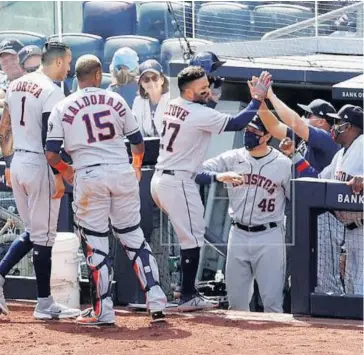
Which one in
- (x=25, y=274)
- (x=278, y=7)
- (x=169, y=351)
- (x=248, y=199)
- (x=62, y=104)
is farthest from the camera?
(x=278, y=7)

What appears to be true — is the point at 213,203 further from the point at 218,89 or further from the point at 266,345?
the point at 266,345

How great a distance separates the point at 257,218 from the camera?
8.09 metres

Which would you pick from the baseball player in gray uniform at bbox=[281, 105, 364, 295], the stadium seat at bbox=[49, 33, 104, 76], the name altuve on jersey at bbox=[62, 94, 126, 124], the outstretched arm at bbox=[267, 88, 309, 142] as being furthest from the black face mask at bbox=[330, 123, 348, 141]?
the stadium seat at bbox=[49, 33, 104, 76]

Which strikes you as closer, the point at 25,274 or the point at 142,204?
the point at 142,204

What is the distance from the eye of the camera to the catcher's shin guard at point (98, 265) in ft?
23.4

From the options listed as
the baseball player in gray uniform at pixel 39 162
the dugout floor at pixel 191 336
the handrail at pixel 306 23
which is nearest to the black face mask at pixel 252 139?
the dugout floor at pixel 191 336

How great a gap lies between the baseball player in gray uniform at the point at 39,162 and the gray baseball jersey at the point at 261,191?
1.20 meters

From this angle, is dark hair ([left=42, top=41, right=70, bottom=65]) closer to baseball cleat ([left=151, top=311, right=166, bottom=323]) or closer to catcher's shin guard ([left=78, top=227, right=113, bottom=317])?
catcher's shin guard ([left=78, top=227, right=113, bottom=317])

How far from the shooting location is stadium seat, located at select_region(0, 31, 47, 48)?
40.1 feet

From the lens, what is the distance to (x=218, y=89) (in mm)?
9250

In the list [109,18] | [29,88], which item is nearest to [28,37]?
[109,18]

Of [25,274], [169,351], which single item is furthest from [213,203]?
[169,351]

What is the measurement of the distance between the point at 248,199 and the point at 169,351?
1923 millimetres

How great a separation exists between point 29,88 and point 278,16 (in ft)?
15.7
